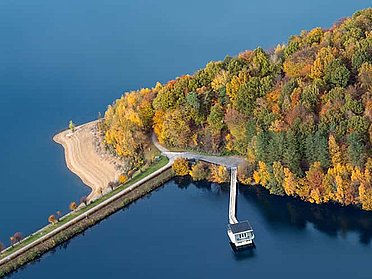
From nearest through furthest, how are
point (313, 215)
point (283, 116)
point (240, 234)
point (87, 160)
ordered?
point (240, 234) < point (313, 215) < point (283, 116) < point (87, 160)

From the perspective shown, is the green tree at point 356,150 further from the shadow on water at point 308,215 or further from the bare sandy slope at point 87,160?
the bare sandy slope at point 87,160

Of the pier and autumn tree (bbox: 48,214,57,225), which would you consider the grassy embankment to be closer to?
autumn tree (bbox: 48,214,57,225)

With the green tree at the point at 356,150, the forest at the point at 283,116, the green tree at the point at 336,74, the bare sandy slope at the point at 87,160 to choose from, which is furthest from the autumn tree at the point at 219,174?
the green tree at the point at 336,74

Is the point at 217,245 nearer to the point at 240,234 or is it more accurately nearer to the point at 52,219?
the point at 240,234

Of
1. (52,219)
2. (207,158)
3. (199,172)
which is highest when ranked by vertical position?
(207,158)

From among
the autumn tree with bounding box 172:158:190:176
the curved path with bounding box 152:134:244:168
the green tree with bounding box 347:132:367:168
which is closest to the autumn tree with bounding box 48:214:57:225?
the autumn tree with bounding box 172:158:190:176

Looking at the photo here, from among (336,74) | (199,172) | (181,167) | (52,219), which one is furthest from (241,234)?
(336,74)
